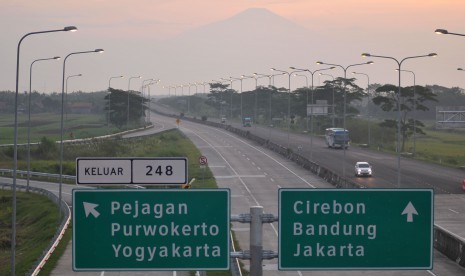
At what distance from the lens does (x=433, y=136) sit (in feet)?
568

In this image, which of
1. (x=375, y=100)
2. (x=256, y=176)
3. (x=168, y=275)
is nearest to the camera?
(x=168, y=275)

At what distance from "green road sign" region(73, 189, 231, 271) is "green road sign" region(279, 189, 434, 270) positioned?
89 cm

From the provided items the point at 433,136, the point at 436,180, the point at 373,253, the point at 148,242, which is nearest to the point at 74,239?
the point at 148,242

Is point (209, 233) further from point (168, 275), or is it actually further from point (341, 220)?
point (168, 275)

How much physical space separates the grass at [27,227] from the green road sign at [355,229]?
30684 millimetres

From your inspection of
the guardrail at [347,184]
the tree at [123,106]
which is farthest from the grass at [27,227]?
the tree at [123,106]

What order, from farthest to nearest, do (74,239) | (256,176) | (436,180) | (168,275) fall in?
(256,176)
(436,180)
(168,275)
(74,239)

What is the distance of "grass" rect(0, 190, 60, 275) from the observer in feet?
158

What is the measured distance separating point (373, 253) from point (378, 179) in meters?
69.7

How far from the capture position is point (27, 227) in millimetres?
65188

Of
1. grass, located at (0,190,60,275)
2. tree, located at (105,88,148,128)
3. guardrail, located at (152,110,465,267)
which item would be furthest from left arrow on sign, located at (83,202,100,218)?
tree, located at (105,88,148,128)

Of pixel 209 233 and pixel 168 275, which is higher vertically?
pixel 209 233

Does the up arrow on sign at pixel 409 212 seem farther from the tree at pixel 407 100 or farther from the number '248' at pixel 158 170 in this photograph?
the tree at pixel 407 100

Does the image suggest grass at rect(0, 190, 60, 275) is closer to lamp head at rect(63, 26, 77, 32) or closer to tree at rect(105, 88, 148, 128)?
lamp head at rect(63, 26, 77, 32)
